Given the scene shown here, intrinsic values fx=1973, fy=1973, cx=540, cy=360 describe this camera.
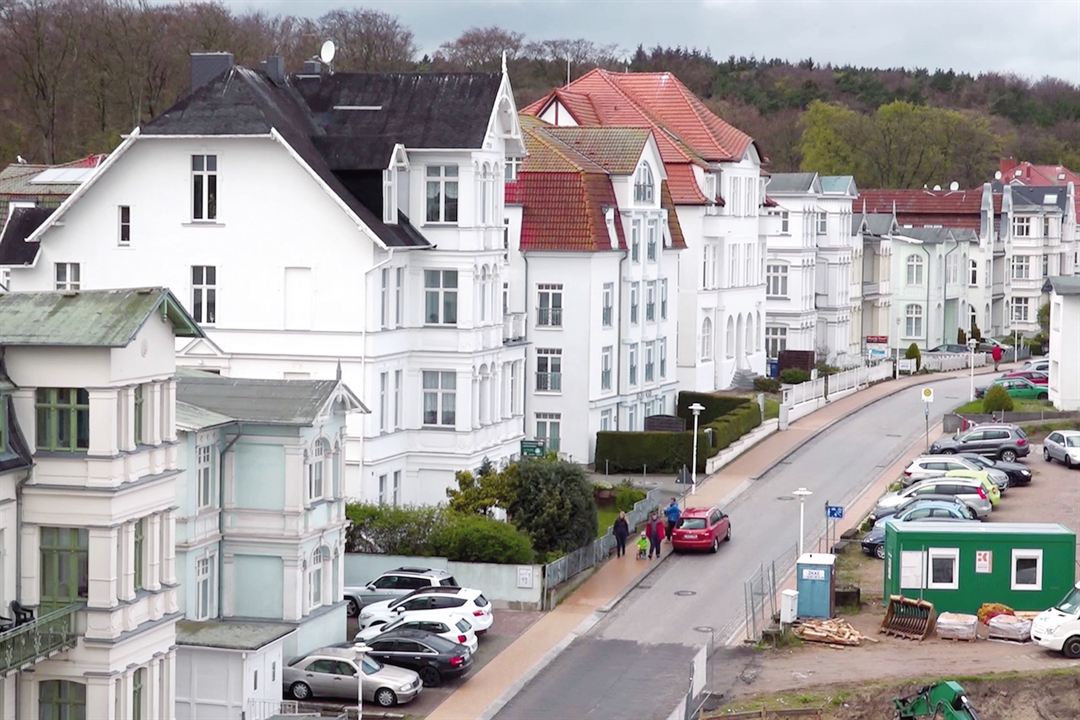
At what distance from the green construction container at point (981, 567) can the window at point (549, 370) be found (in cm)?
1979

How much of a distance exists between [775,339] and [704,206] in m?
18.6

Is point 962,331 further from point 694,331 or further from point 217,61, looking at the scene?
point 217,61

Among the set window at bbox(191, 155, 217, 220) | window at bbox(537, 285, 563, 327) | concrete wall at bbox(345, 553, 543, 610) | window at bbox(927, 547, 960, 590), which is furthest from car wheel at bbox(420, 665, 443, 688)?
window at bbox(537, 285, 563, 327)

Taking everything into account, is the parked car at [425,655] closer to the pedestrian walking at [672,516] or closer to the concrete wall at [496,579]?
the concrete wall at [496,579]

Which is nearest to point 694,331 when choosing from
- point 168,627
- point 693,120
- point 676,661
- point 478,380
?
point 693,120

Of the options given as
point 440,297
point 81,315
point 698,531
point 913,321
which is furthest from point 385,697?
point 913,321

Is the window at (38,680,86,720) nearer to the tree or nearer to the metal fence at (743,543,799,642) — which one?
the metal fence at (743,543,799,642)

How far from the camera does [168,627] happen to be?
114ft

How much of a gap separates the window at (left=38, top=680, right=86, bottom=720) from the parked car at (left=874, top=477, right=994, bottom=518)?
92.5 ft

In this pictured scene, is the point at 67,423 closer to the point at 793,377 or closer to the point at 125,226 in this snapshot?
the point at 125,226

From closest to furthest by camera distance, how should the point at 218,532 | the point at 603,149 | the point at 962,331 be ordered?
the point at 218,532 < the point at 603,149 < the point at 962,331

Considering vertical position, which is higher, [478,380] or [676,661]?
[478,380]

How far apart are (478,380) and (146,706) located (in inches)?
855

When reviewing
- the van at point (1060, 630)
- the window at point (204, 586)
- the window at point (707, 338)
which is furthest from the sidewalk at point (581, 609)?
the van at point (1060, 630)
